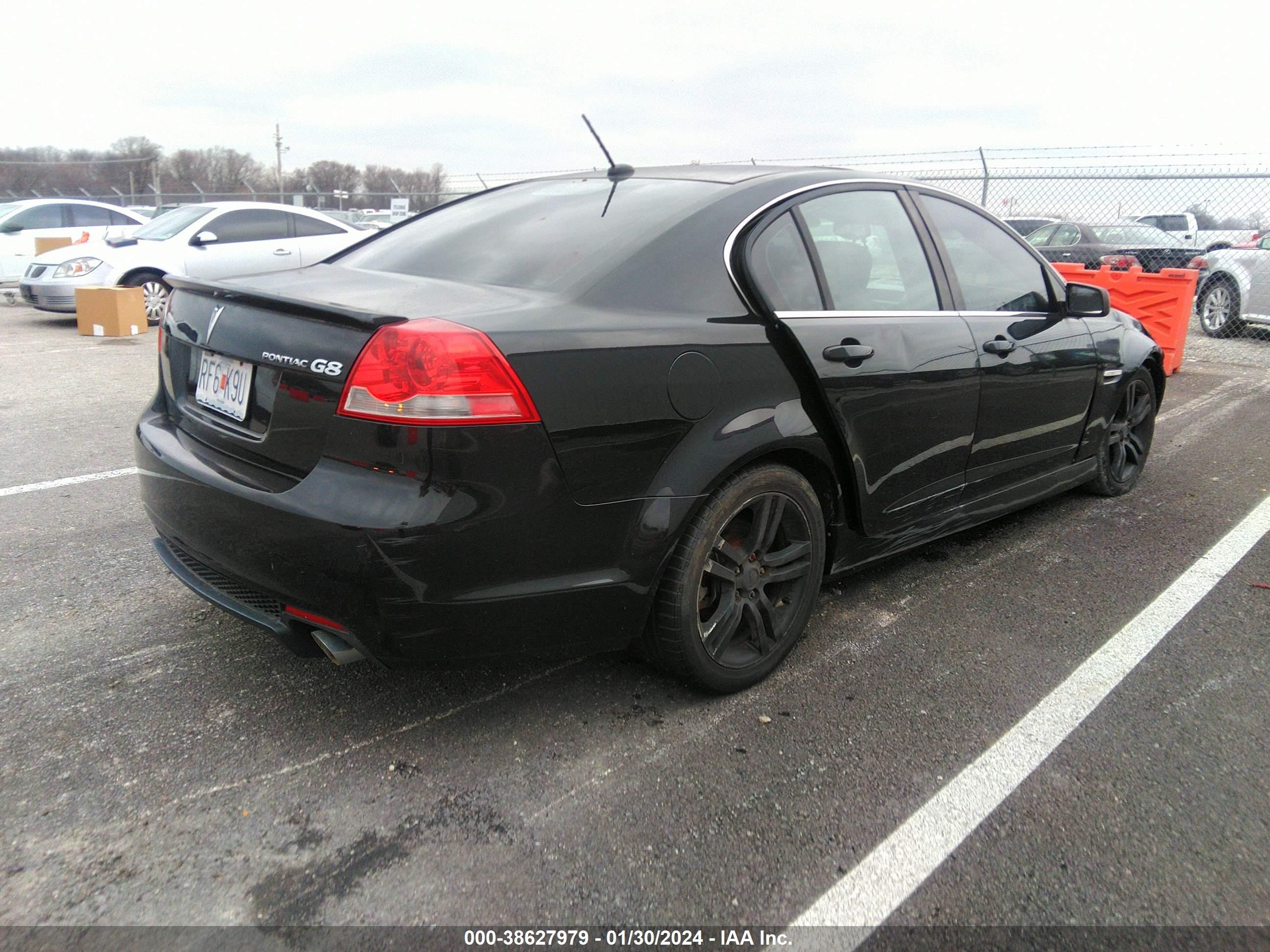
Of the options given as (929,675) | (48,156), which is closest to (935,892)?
(929,675)

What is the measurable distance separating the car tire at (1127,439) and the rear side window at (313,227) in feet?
31.9

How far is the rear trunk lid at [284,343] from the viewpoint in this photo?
7.53 feet

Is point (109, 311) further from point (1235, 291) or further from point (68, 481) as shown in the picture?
point (1235, 291)

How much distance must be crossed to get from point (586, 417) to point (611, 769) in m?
0.92

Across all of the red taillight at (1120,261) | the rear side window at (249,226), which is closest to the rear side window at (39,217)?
the rear side window at (249,226)

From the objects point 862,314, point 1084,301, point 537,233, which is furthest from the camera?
point 1084,301

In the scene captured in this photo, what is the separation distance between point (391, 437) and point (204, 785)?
100 centimetres

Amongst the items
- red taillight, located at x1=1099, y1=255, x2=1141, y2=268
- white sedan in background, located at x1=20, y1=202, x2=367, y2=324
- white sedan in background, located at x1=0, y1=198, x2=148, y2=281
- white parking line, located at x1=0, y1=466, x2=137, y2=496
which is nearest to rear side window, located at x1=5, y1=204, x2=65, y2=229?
white sedan in background, located at x1=0, y1=198, x2=148, y2=281

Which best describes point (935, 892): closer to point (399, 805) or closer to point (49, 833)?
point (399, 805)

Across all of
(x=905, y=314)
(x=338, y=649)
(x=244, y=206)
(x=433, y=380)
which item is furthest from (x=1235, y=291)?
(x=338, y=649)

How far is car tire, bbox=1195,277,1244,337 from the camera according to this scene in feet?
38.2

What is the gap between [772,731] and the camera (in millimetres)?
2699

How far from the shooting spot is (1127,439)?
5023 mm

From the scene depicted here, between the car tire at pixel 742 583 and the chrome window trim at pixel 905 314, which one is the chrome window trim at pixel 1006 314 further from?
the car tire at pixel 742 583
